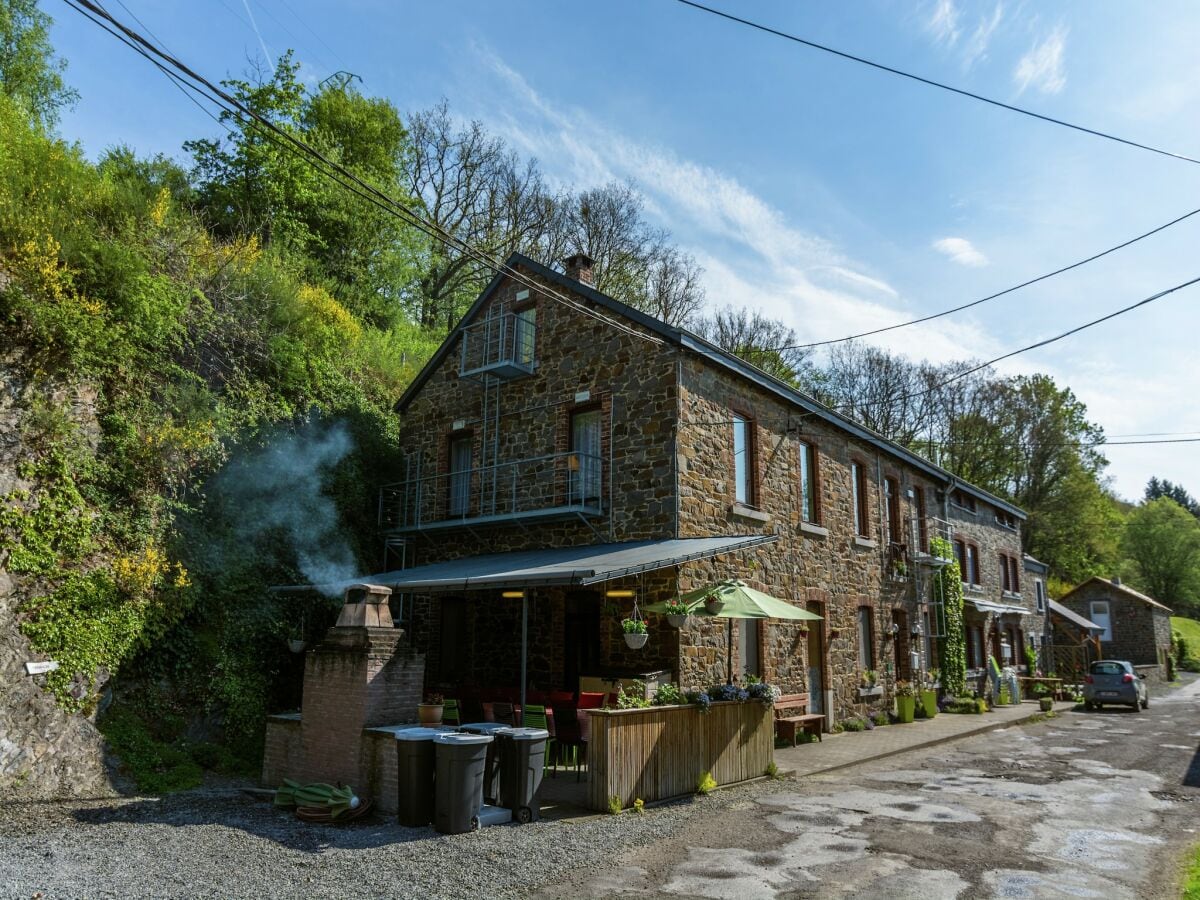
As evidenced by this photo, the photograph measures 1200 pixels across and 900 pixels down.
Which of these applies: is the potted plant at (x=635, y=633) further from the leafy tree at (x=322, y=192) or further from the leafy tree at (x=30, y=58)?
the leafy tree at (x=30, y=58)

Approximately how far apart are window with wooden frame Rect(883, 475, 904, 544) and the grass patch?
12.7 metres

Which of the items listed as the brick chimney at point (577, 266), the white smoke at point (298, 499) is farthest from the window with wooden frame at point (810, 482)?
the white smoke at point (298, 499)

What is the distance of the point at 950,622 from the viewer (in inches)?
841

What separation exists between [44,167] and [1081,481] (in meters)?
42.5

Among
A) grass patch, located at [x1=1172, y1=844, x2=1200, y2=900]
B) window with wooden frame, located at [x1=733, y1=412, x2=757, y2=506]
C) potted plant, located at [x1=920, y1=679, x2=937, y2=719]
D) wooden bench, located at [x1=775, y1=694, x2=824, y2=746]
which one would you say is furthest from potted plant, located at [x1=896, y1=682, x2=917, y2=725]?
grass patch, located at [x1=1172, y1=844, x2=1200, y2=900]

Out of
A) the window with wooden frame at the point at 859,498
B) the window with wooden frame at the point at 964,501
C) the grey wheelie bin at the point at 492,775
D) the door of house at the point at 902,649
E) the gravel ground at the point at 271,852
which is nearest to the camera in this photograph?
the gravel ground at the point at 271,852

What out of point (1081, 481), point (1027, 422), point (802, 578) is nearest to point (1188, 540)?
point (1081, 481)

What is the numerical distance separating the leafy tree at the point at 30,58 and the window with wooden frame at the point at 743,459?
59.6 feet

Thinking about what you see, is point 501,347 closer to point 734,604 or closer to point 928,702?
point 734,604

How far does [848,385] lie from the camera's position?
3669cm

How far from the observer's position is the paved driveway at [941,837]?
19.8 ft

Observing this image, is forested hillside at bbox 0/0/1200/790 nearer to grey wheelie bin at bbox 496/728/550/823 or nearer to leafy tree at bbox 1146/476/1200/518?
grey wheelie bin at bbox 496/728/550/823

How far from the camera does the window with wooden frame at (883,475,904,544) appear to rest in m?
19.6

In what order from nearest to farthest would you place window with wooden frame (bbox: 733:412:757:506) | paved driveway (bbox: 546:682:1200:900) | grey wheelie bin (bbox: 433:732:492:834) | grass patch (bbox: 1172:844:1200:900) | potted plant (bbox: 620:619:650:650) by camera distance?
grass patch (bbox: 1172:844:1200:900) < paved driveway (bbox: 546:682:1200:900) < grey wheelie bin (bbox: 433:732:492:834) < potted plant (bbox: 620:619:650:650) < window with wooden frame (bbox: 733:412:757:506)
